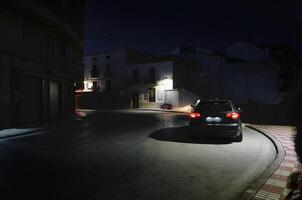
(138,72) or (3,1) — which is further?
(138,72)

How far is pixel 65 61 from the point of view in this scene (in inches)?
870

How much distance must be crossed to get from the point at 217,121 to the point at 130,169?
4676mm

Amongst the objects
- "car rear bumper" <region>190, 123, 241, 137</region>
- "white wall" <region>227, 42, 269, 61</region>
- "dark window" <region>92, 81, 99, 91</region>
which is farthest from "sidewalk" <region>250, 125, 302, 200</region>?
"dark window" <region>92, 81, 99, 91</region>

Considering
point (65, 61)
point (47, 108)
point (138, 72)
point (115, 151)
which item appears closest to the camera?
point (115, 151)

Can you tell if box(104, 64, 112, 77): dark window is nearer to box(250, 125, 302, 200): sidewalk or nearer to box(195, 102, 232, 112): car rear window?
box(195, 102, 232, 112): car rear window

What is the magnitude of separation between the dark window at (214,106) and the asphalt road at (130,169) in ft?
3.93

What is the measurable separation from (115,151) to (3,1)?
10.2m

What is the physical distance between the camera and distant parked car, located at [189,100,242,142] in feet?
32.3

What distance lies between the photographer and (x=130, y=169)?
631cm

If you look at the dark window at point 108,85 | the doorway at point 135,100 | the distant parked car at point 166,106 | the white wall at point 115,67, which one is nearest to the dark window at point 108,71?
the white wall at point 115,67

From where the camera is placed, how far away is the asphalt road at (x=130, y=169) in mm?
4773

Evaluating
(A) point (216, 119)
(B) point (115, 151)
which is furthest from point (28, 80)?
(A) point (216, 119)

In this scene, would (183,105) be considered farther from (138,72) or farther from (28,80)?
(28,80)

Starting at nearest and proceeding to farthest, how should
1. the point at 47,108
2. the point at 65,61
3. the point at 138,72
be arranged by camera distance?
the point at 47,108 → the point at 65,61 → the point at 138,72
